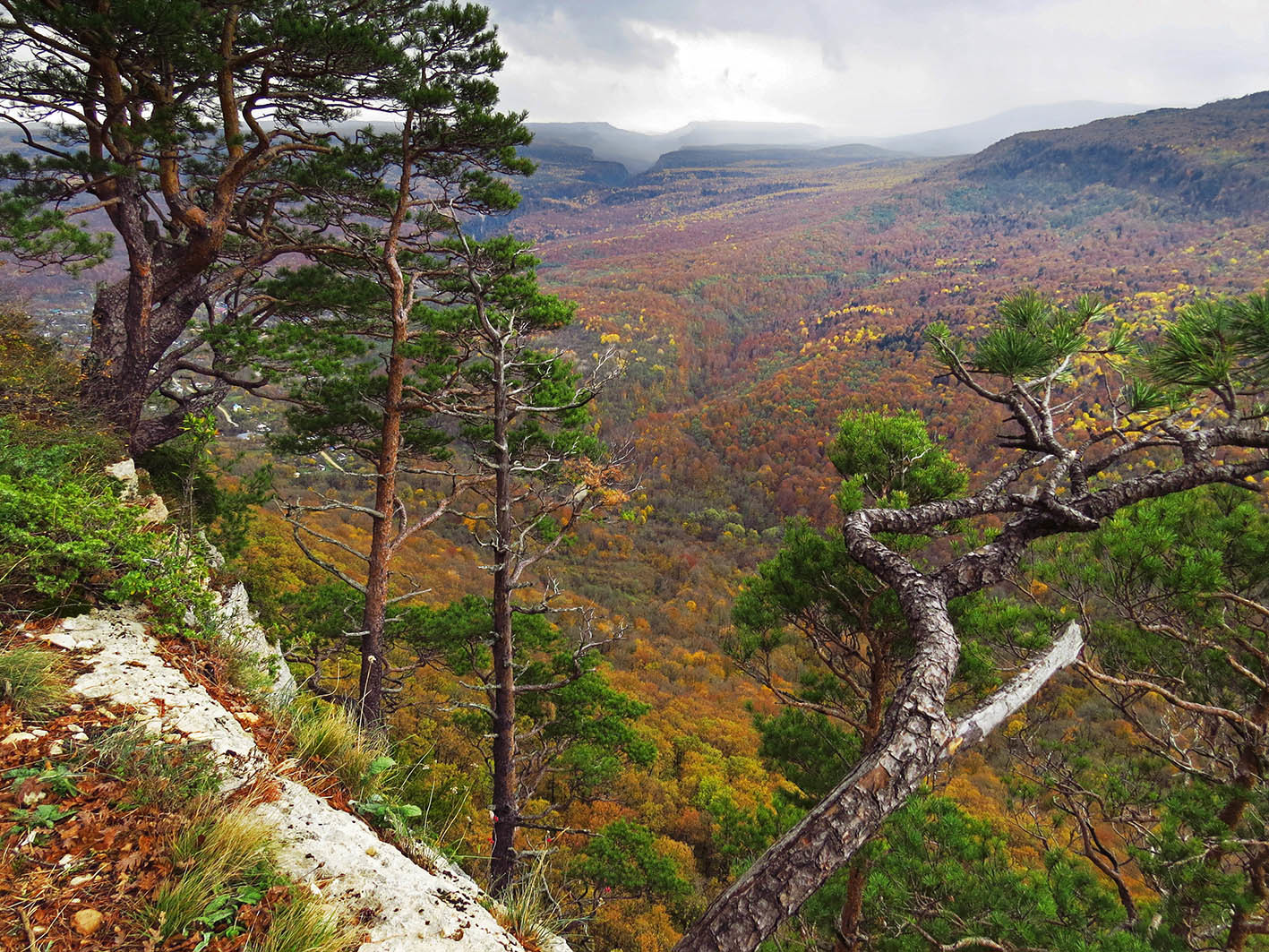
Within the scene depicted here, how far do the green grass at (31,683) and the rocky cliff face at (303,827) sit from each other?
0.39ft

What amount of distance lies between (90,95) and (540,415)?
594 cm

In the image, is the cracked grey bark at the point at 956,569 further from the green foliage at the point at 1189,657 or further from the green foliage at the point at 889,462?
the green foliage at the point at 889,462

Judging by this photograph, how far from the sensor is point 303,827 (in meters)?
2.21

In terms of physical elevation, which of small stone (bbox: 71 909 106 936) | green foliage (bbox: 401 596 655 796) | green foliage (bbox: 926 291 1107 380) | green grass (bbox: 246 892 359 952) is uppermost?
green foliage (bbox: 926 291 1107 380)

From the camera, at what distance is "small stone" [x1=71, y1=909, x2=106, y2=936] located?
1.52 meters

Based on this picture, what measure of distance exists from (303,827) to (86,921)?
0.72 meters

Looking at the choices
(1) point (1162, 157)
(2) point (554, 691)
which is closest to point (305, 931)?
(2) point (554, 691)

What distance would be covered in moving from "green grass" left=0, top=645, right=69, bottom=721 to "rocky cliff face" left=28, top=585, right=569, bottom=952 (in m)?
0.12

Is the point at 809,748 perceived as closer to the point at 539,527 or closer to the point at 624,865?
the point at 624,865

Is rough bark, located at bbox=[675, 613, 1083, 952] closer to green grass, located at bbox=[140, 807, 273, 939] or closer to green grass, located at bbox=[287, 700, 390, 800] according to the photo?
green grass, located at bbox=[140, 807, 273, 939]

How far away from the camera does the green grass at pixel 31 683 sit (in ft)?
7.30

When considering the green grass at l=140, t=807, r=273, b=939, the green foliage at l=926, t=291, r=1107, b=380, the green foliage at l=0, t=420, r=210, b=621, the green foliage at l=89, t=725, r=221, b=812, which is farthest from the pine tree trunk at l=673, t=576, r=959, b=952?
the green foliage at l=0, t=420, r=210, b=621

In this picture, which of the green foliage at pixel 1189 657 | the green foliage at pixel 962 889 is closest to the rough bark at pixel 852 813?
the green foliage at pixel 1189 657

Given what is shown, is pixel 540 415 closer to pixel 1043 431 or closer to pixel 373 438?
pixel 373 438
